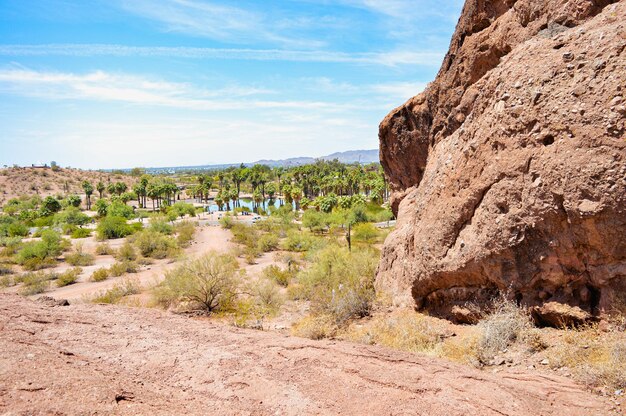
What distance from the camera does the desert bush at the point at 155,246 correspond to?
35.1 m

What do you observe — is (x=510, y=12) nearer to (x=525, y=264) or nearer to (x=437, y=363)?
(x=525, y=264)

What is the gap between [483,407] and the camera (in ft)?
16.8

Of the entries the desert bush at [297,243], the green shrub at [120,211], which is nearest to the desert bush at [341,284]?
the desert bush at [297,243]

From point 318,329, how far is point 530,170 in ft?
20.5

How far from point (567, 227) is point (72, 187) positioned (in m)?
139

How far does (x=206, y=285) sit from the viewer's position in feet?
48.1

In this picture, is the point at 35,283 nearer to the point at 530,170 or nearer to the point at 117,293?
the point at 117,293

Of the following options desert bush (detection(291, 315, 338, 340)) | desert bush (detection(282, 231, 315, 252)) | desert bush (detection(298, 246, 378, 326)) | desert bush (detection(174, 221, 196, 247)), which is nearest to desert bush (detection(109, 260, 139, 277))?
desert bush (detection(174, 221, 196, 247))

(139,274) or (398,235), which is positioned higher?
(398,235)

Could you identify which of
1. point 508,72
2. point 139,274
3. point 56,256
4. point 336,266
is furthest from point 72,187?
point 508,72

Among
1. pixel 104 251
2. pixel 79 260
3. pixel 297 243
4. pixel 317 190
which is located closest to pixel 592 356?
pixel 297 243

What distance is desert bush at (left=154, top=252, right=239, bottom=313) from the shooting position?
47.9 ft

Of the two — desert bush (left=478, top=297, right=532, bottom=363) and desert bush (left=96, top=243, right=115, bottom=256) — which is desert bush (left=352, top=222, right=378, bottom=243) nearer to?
desert bush (left=96, top=243, right=115, bottom=256)

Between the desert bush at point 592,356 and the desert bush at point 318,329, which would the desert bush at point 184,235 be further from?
the desert bush at point 592,356
